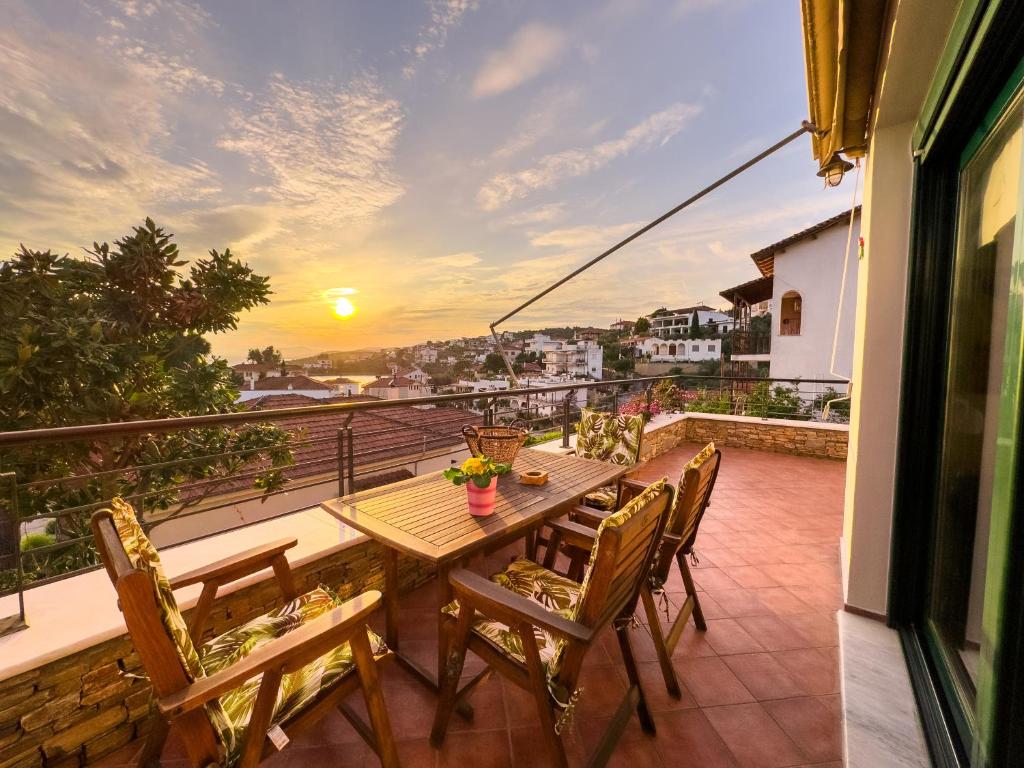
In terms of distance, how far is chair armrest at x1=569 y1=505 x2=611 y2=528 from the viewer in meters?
2.04

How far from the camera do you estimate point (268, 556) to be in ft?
4.92

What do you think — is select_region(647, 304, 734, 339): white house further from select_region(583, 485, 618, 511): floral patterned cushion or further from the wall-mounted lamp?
select_region(583, 485, 618, 511): floral patterned cushion

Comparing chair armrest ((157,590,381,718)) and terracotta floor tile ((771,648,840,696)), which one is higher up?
chair armrest ((157,590,381,718))

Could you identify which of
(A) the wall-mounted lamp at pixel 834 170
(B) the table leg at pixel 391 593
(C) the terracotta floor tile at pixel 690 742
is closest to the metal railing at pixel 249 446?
(B) the table leg at pixel 391 593

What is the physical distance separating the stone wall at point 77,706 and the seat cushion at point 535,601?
40.2 inches

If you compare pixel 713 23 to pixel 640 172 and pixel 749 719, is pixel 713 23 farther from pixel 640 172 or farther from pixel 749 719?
pixel 749 719

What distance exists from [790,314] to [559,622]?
567 inches

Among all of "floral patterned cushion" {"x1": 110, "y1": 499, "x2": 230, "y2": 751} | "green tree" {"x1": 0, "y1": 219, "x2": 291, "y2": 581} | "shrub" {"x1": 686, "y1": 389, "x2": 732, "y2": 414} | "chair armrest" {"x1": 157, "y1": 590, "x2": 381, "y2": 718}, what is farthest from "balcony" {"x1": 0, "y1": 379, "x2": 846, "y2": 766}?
"shrub" {"x1": 686, "y1": 389, "x2": 732, "y2": 414}

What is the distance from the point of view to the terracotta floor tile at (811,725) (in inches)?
57.5

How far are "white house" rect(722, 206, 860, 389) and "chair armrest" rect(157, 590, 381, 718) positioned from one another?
12.3 metres

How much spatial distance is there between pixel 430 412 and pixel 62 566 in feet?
26.9

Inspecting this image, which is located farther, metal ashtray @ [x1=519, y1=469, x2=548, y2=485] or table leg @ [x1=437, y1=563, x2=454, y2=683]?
metal ashtray @ [x1=519, y1=469, x2=548, y2=485]

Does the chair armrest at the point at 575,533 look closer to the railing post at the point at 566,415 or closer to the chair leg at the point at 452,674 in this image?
the chair leg at the point at 452,674

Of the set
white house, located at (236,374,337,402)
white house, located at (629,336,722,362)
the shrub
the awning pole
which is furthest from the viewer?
white house, located at (629,336,722,362)
